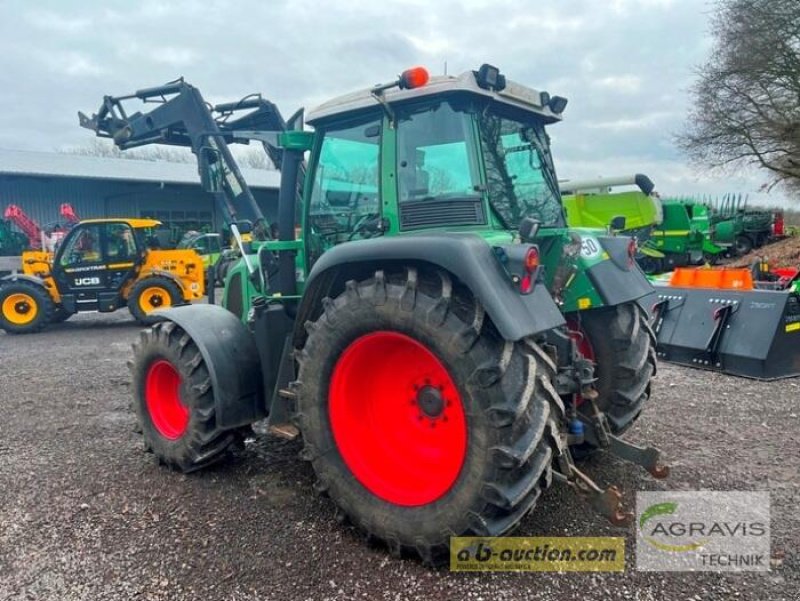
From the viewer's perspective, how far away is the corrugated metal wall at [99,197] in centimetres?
2083

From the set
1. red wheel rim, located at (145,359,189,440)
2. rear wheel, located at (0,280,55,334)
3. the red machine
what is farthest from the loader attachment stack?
the red machine

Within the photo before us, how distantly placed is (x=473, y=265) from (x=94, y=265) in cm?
997

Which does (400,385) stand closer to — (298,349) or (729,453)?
(298,349)

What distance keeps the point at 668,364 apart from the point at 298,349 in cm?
474

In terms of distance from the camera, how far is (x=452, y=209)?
2959 millimetres

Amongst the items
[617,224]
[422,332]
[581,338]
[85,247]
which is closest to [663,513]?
[581,338]

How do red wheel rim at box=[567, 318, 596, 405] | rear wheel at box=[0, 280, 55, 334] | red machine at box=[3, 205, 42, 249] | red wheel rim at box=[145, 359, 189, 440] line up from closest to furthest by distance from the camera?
red wheel rim at box=[567, 318, 596, 405] < red wheel rim at box=[145, 359, 189, 440] < rear wheel at box=[0, 280, 55, 334] < red machine at box=[3, 205, 42, 249]

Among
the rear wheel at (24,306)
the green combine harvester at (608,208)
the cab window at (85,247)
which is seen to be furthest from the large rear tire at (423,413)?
the green combine harvester at (608,208)

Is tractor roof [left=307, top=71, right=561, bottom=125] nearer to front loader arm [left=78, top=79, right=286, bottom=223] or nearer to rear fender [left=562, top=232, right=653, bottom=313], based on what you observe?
rear fender [left=562, top=232, right=653, bottom=313]

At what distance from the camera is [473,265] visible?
2.47 m

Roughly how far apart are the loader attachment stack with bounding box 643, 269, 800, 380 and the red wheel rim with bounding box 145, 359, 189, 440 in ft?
14.7

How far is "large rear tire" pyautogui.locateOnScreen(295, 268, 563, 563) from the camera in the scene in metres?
2.42

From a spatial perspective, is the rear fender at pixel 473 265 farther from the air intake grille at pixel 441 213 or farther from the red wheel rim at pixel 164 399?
the red wheel rim at pixel 164 399

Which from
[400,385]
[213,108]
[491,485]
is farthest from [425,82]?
[213,108]
